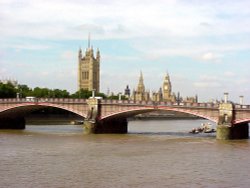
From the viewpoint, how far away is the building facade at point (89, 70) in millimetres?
162875

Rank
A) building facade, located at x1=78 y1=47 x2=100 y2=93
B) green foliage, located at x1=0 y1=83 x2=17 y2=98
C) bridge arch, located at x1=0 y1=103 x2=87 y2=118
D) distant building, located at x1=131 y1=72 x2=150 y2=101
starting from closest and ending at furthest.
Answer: bridge arch, located at x1=0 y1=103 x2=87 y2=118, green foliage, located at x1=0 y1=83 x2=17 y2=98, building facade, located at x1=78 y1=47 x2=100 y2=93, distant building, located at x1=131 y1=72 x2=150 y2=101

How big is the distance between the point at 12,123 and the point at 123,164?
4068cm

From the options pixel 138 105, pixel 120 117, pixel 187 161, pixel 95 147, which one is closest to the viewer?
pixel 187 161

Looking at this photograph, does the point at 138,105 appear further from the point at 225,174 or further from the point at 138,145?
the point at 225,174

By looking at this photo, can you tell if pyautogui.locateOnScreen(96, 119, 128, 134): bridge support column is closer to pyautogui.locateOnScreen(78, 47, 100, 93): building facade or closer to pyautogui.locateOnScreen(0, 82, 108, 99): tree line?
pyautogui.locateOnScreen(0, 82, 108, 99): tree line

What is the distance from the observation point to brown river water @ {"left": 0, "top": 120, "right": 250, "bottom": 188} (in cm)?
2628

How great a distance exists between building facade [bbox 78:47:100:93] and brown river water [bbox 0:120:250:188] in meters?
117

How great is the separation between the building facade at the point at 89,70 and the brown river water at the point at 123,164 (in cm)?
11706

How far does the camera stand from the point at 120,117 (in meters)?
61.8

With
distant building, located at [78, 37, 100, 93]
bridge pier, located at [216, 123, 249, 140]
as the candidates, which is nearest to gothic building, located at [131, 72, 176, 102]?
distant building, located at [78, 37, 100, 93]

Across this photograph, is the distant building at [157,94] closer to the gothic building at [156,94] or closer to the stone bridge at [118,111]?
the gothic building at [156,94]

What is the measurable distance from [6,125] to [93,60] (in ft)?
313

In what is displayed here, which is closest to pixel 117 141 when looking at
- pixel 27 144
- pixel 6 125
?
pixel 27 144

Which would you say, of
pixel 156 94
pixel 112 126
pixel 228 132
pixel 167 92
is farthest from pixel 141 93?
pixel 228 132
